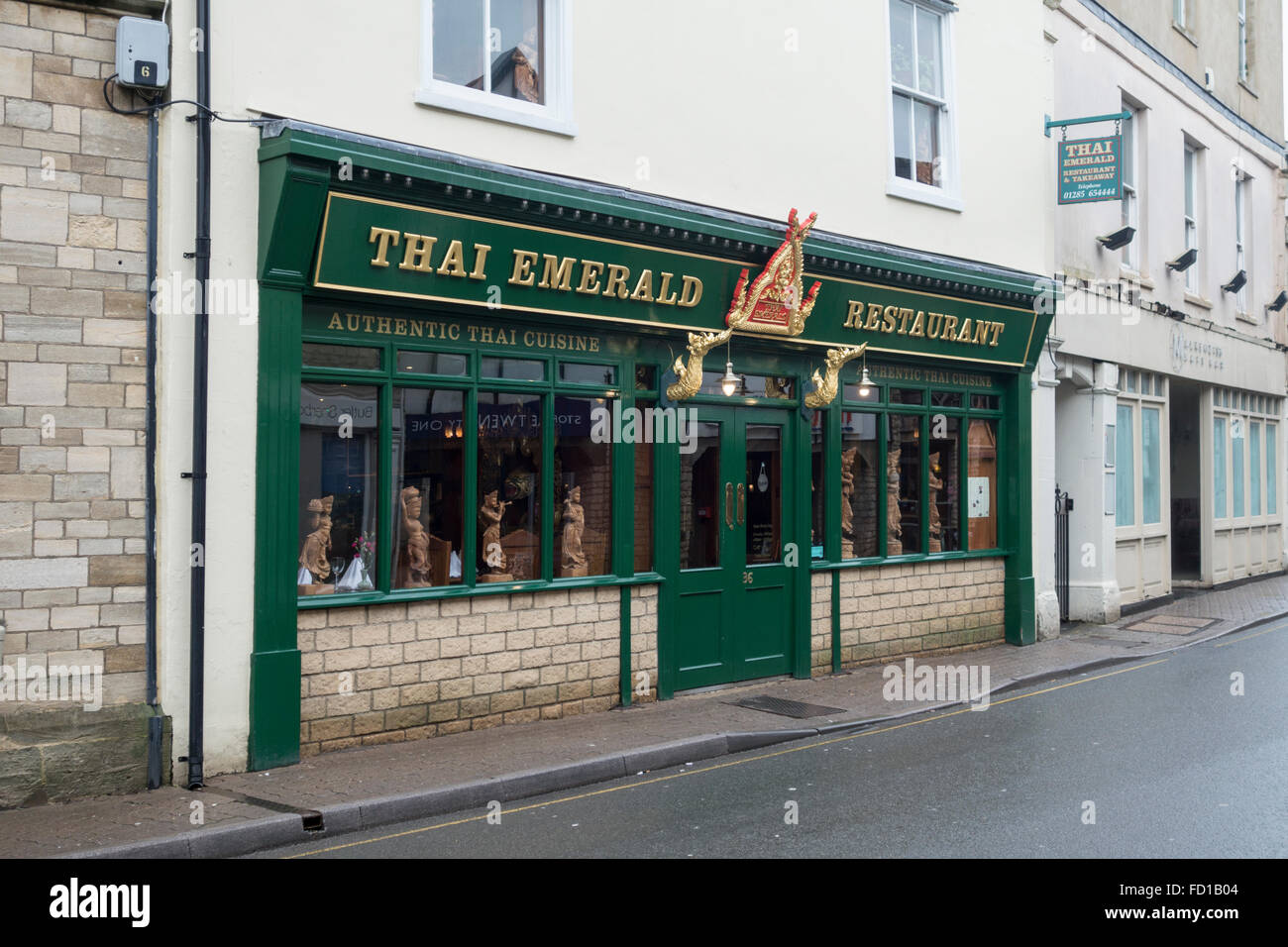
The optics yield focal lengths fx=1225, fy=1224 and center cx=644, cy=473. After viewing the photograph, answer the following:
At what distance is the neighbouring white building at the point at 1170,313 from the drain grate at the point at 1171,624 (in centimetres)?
48

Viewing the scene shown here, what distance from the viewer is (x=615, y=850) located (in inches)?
262

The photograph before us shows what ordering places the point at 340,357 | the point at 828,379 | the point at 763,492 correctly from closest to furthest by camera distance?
the point at 340,357
the point at 763,492
the point at 828,379

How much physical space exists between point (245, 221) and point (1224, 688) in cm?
948

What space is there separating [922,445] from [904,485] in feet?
1.85

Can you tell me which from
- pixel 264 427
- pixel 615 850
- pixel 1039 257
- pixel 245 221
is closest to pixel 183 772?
pixel 264 427

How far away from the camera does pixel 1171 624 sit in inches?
655

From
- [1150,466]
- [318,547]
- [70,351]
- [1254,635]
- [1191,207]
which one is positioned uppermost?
[1191,207]

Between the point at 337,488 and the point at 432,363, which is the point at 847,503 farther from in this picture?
the point at 337,488

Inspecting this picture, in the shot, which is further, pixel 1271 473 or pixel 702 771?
pixel 1271 473

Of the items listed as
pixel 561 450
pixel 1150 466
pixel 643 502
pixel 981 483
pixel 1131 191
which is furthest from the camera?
pixel 1150 466

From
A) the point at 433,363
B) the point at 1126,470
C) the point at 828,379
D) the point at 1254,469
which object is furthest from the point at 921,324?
the point at 1254,469

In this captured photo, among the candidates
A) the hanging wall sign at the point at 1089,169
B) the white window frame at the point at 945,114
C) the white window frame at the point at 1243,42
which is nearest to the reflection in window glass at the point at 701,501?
the white window frame at the point at 945,114
